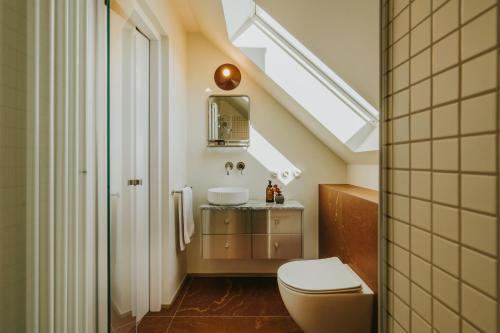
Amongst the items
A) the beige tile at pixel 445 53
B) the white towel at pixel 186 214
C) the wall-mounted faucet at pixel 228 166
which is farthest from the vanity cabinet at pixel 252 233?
the beige tile at pixel 445 53

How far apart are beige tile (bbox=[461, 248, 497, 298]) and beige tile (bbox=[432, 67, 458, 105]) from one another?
23cm

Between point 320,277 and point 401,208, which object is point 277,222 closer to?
point 320,277

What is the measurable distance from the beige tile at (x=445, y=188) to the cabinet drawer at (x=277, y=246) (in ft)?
6.39

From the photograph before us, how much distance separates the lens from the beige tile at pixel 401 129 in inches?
21.5

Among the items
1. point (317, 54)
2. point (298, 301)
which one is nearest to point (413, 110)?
point (298, 301)

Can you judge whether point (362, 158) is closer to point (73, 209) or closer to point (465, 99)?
point (465, 99)

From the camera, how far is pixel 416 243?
0.52 metres

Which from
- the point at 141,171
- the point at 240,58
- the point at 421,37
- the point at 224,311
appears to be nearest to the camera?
the point at 421,37

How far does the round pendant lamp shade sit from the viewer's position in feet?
8.59

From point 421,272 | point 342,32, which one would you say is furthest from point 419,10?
point 342,32

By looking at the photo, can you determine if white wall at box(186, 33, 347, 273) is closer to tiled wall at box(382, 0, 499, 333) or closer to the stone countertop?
the stone countertop

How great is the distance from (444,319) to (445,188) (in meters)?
0.21

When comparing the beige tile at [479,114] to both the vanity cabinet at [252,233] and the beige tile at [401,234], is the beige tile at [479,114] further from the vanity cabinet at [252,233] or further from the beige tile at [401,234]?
the vanity cabinet at [252,233]

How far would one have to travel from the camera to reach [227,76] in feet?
8.58
